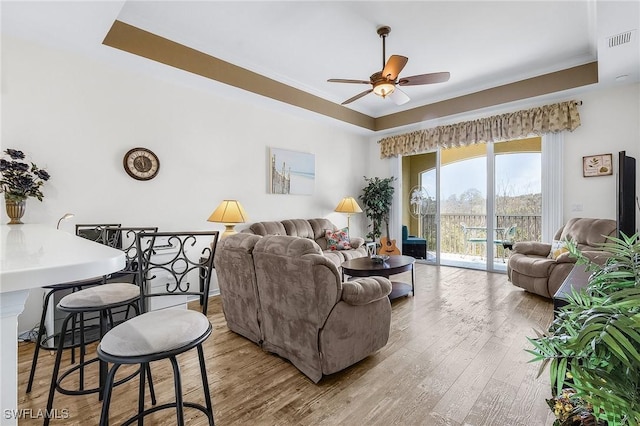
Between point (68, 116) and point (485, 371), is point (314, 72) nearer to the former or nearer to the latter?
point (68, 116)

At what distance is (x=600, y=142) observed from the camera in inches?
160

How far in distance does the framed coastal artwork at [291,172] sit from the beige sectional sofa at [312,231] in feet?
1.83

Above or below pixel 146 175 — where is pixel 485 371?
below

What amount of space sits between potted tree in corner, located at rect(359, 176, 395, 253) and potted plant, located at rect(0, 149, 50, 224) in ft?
16.3

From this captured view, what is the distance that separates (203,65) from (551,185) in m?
5.08

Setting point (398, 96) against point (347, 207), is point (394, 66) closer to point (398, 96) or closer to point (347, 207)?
point (398, 96)

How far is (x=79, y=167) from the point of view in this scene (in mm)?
3080

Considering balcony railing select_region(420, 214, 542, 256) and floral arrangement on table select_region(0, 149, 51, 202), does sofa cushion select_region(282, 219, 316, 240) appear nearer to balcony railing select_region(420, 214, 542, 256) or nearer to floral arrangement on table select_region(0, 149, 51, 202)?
balcony railing select_region(420, 214, 542, 256)

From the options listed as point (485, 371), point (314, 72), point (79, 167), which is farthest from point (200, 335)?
point (314, 72)

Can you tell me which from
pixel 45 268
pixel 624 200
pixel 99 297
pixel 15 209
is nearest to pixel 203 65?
pixel 15 209

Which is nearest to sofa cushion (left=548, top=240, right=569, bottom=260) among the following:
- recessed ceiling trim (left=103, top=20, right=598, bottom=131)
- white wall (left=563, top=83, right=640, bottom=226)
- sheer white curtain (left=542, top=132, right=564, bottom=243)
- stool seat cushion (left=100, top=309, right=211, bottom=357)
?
sheer white curtain (left=542, top=132, right=564, bottom=243)

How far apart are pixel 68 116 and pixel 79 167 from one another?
20.1 inches

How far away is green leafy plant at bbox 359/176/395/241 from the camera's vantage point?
6051mm

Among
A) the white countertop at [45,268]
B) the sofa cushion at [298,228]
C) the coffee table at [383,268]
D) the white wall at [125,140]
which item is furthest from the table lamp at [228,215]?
the white countertop at [45,268]
